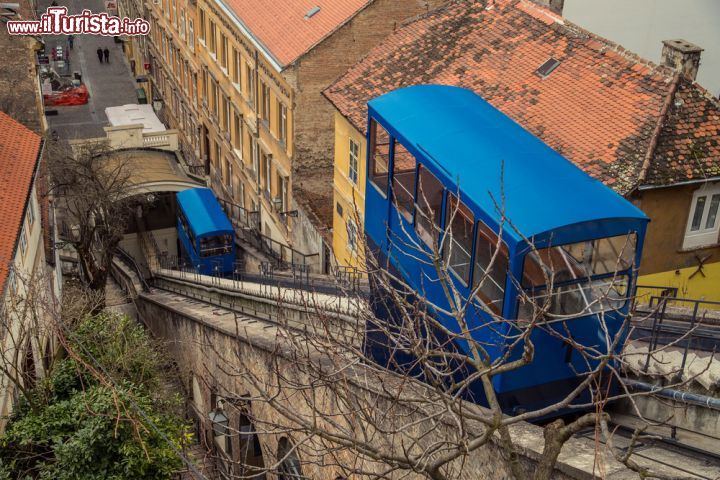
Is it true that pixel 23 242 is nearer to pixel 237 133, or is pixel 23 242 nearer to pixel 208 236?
pixel 208 236

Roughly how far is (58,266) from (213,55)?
13145 mm

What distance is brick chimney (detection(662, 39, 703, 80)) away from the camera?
71.9ft

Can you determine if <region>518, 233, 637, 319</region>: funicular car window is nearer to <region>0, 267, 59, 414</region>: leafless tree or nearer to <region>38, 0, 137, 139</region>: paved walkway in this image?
<region>0, 267, 59, 414</region>: leafless tree

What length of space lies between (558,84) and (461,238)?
1010 cm

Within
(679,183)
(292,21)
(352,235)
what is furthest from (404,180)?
(292,21)

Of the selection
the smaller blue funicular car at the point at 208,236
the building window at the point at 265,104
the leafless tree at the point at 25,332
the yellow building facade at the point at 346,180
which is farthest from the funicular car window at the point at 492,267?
the smaller blue funicular car at the point at 208,236

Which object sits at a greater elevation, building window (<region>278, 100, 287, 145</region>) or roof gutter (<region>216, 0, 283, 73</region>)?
roof gutter (<region>216, 0, 283, 73</region>)

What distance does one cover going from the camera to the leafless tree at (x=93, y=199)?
32781mm

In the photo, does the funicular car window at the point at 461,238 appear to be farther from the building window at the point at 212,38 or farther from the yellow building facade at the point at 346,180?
the building window at the point at 212,38

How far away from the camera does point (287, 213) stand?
33500mm

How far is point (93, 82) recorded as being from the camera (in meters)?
59.2

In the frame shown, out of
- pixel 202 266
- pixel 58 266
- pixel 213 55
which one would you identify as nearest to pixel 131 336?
pixel 58 266

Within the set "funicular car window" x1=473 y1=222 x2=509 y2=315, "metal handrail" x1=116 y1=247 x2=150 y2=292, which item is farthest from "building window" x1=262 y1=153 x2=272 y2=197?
"funicular car window" x1=473 y1=222 x2=509 y2=315

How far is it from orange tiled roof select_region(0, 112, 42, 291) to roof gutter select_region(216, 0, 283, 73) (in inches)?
327
